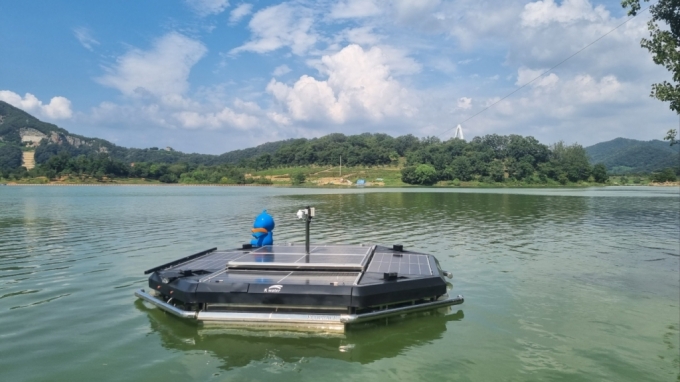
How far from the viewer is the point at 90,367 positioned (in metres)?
7.09

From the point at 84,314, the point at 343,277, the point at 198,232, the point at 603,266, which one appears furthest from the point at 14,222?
the point at 603,266

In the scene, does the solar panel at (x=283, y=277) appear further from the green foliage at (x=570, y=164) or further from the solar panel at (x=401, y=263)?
the green foliage at (x=570, y=164)

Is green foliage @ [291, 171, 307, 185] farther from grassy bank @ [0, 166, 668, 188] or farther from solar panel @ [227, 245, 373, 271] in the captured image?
solar panel @ [227, 245, 373, 271]

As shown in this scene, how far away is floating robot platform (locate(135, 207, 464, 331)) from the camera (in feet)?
28.1

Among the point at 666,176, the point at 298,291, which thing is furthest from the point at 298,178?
the point at 298,291

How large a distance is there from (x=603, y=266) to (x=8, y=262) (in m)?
20.4

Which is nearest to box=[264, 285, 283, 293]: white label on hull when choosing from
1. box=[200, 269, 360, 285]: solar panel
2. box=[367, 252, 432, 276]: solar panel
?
box=[200, 269, 360, 285]: solar panel

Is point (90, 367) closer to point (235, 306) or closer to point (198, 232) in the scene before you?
point (235, 306)

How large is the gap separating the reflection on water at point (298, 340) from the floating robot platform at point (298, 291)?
0.80ft

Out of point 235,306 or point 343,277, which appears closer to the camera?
point 235,306

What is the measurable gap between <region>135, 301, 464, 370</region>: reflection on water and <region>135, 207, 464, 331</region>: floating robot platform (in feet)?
0.80

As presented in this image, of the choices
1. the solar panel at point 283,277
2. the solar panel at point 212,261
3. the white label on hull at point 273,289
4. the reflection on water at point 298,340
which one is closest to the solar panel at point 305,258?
the solar panel at point 283,277

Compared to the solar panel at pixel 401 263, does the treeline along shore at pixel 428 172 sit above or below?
A: above

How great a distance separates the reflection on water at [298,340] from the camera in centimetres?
755
